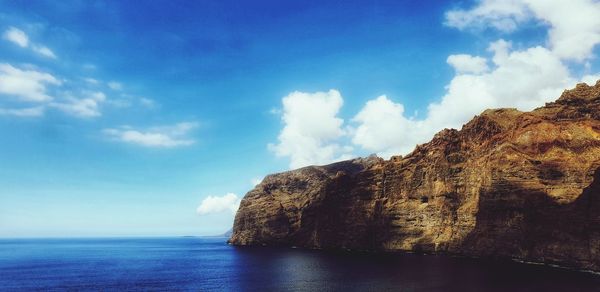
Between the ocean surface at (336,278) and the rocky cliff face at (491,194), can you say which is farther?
the rocky cliff face at (491,194)

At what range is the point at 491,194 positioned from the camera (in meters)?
110

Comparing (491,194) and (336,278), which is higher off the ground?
(491,194)

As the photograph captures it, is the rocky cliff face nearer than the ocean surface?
No

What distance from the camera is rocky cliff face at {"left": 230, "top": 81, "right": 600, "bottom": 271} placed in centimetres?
9394

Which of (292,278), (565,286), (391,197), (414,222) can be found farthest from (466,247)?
(292,278)

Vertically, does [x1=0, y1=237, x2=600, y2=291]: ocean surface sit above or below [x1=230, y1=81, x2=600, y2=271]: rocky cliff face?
below

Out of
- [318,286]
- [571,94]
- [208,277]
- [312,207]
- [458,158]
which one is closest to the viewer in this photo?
[318,286]

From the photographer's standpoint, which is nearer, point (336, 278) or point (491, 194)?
point (336, 278)

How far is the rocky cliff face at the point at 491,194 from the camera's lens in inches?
3698

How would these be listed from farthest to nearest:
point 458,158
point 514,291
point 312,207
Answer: point 312,207 < point 458,158 < point 514,291

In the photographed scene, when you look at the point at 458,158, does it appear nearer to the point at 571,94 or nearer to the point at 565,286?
the point at 571,94

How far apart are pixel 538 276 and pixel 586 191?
22.9m

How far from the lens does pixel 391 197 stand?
148 meters

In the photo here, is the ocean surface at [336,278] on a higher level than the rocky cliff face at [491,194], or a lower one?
lower
